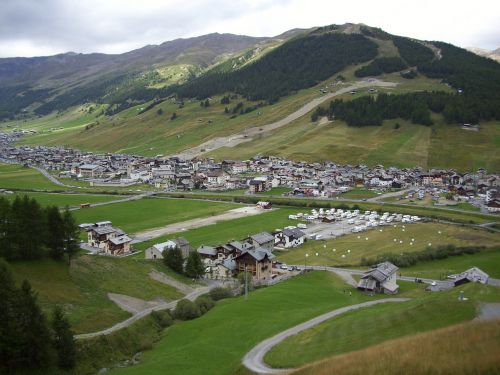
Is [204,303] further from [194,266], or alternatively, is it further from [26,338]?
[26,338]

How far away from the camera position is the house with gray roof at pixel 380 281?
5500cm

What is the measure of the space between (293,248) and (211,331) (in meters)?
39.7

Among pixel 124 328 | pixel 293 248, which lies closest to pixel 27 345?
pixel 124 328

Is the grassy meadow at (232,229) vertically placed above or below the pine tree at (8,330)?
below

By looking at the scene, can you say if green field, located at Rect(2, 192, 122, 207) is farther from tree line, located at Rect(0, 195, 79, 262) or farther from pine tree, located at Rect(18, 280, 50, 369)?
pine tree, located at Rect(18, 280, 50, 369)

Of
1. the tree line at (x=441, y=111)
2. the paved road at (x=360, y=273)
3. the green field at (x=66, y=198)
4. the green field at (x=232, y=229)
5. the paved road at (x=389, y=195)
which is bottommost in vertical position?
the paved road at (x=360, y=273)

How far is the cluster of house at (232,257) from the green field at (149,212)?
21.5 meters

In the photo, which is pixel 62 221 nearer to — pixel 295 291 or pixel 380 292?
pixel 295 291

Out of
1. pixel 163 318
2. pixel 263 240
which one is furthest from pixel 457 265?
pixel 163 318

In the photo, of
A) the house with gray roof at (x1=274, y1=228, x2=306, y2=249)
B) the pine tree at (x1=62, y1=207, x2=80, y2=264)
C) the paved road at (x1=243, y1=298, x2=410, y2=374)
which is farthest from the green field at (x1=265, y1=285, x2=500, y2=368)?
the house with gray roof at (x1=274, y1=228, x2=306, y2=249)

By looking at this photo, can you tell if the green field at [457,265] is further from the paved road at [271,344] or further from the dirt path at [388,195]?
the dirt path at [388,195]

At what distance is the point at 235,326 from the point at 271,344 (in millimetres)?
6251

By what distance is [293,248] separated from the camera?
264 feet

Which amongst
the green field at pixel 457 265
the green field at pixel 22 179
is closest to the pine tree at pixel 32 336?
the green field at pixel 457 265
